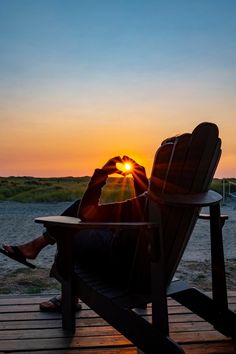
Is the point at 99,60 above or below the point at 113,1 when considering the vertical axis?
below

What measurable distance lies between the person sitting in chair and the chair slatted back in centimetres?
31

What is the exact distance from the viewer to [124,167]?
9.58 ft

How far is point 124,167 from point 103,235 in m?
0.47

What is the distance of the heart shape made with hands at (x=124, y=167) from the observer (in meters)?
2.82

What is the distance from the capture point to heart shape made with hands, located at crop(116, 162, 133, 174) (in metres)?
2.82

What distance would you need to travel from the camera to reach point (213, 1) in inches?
240

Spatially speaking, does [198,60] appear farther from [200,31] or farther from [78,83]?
[78,83]

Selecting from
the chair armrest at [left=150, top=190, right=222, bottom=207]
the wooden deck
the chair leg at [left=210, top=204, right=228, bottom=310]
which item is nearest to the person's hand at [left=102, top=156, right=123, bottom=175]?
the chair armrest at [left=150, top=190, right=222, bottom=207]

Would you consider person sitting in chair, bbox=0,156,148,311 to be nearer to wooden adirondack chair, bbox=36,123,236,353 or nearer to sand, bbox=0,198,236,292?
wooden adirondack chair, bbox=36,123,236,353

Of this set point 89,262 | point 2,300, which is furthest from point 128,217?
point 2,300

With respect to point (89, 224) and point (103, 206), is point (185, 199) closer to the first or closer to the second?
point (89, 224)

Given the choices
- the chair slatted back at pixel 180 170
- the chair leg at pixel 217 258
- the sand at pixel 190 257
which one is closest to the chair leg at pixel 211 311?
the chair leg at pixel 217 258

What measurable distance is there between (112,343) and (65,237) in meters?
0.76

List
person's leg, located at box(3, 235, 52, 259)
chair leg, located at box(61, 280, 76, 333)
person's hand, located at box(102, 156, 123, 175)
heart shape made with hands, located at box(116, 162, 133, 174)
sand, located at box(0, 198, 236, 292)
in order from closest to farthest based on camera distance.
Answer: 1. person's hand, located at box(102, 156, 123, 175)
2. heart shape made with hands, located at box(116, 162, 133, 174)
3. chair leg, located at box(61, 280, 76, 333)
4. person's leg, located at box(3, 235, 52, 259)
5. sand, located at box(0, 198, 236, 292)
